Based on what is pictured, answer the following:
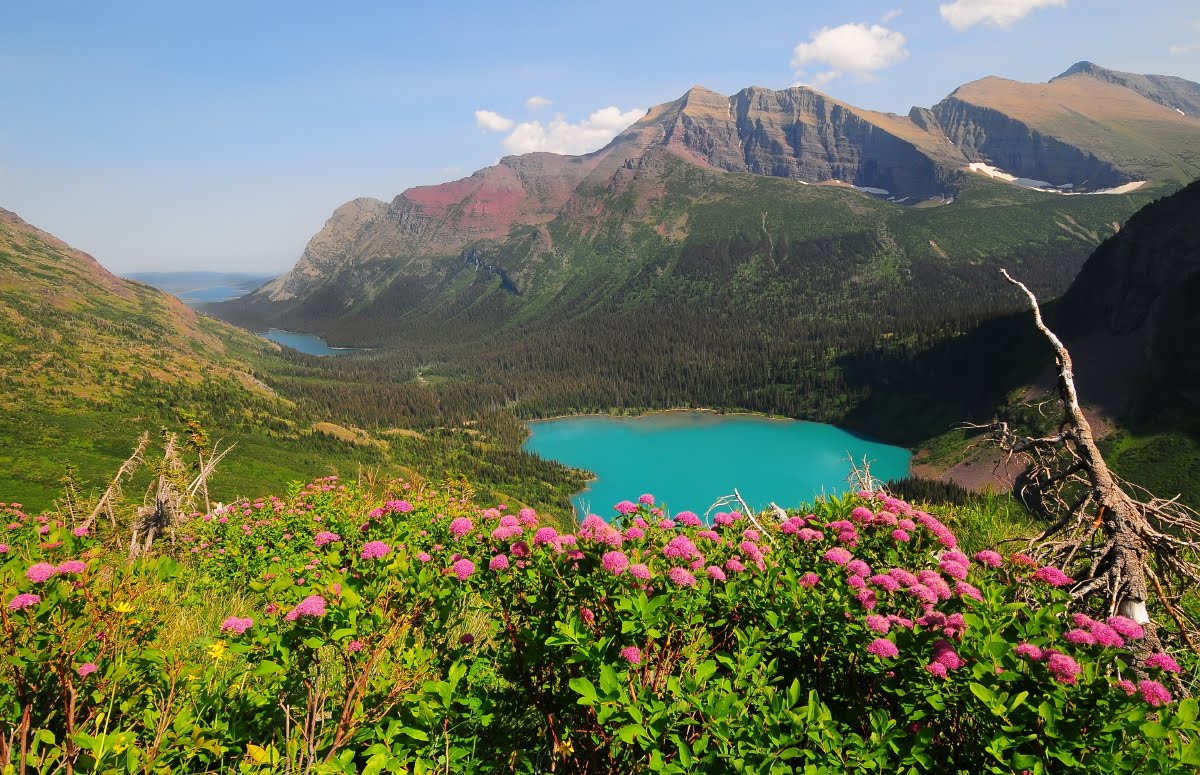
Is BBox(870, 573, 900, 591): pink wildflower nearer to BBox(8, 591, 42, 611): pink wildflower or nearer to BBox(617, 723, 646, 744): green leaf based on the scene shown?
BBox(617, 723, 646, 744): green leaf

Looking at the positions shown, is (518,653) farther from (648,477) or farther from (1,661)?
(648,477)

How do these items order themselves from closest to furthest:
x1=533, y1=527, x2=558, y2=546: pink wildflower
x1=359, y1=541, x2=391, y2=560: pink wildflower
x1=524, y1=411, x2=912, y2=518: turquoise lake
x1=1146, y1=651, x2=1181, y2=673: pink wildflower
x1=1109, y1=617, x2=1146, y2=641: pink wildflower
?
x1=1146, y1=651, x2=1181, y2=673: pink wildflower, x1=1109, y1=617, x2=1146, y2=641: pink wildflower, x1=533, y1=527, x2=558, y2=546: pink wildflower, x1=359, y1=541, x2=391, y2=560: pink wildflower, x1=524, y1=411, x2=912, y2=518: turquoise lake

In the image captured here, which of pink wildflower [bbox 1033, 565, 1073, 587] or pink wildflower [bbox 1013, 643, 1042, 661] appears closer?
pink wildflower [bbox 1013, 643, 1042, 661]

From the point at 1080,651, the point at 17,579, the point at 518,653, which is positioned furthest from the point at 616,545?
the point at 17,579

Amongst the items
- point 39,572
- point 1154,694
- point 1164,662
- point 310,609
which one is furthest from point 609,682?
point 39,572

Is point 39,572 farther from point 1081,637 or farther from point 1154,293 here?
point 1154,293

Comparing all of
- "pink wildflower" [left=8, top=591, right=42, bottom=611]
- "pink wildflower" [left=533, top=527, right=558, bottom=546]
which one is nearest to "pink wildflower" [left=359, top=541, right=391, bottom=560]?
"pink wildflower" [left=533, top=527, right=558, bottom=546]
